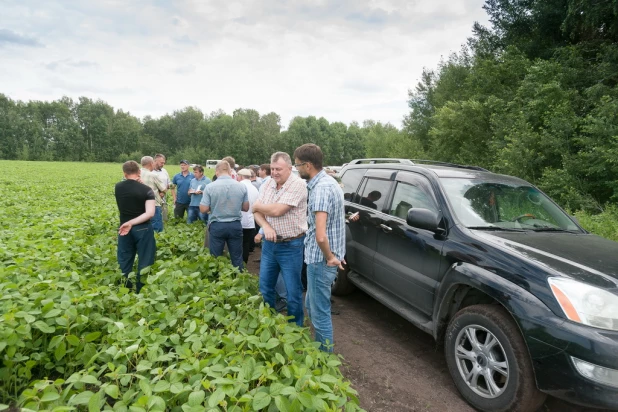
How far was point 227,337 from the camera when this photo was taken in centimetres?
256

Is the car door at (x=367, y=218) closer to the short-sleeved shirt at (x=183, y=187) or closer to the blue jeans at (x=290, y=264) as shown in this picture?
the blue jeans at (x=290, y=264)

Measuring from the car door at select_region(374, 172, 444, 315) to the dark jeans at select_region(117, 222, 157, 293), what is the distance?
9.87 feet

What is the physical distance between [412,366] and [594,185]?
12.2 m

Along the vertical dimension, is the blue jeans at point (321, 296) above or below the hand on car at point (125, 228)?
below

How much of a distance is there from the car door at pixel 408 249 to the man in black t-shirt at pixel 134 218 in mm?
3008

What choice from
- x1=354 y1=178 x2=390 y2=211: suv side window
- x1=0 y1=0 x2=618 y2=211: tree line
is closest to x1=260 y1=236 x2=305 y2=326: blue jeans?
x1=354 y1=178 x2=390 y2=211: suv side window

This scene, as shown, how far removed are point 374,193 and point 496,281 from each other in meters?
2.29

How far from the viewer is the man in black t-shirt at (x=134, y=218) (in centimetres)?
483

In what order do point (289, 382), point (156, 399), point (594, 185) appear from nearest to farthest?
point (156, 399) → point (289, 382) → point (594, 185)

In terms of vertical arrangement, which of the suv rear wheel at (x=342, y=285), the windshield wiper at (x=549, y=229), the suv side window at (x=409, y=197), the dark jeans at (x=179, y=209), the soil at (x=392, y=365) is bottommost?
the soil at (x=392, y=365)

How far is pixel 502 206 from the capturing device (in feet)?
12.9

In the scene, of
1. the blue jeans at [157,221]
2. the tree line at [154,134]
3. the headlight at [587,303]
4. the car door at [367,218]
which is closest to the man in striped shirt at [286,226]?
the car door at [367,218]

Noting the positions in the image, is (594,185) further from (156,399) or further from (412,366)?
(156,399)

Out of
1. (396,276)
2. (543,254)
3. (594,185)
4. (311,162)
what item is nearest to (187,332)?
(311,162)
